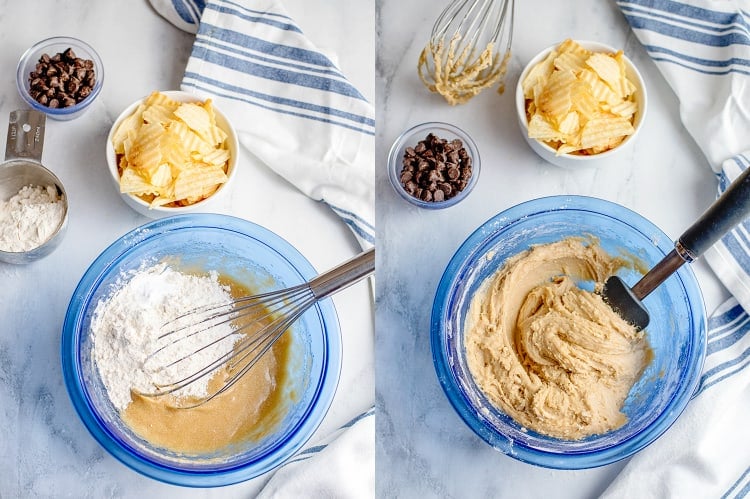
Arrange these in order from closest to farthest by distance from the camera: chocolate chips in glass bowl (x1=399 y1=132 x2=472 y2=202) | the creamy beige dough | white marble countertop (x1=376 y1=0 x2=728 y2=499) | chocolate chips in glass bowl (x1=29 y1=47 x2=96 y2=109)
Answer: white marble countertop (x1=376 y1=0 x2=728 y2=499), the creamy beige dough, chocolate chips in glass bowl (x1=399 y1=132 x2=472 y2=202), chocolate chips in glass bowl (x1=29 y1=47 x2=96 y2=109)

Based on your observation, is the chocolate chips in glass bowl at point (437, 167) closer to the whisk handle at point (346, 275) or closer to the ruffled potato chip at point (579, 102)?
the ruffled potato chip at point (579, 102)

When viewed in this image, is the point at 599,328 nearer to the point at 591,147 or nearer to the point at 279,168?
the point at 591,147

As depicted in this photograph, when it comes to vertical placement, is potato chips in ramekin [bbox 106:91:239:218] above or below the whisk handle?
below

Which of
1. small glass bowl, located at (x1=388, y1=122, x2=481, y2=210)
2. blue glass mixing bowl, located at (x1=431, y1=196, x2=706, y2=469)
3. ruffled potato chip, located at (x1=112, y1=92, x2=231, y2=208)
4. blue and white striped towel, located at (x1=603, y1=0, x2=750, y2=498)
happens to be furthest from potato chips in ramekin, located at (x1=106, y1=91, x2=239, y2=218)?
blue and white striped towel, located at (x1=603, y1=0, x2=750, y2=498)

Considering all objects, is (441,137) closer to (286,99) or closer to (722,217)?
(286,99)

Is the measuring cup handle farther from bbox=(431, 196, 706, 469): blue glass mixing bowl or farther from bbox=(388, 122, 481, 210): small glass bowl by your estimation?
bbox=(431, 196, 706, 469): blue glass mixing bowl

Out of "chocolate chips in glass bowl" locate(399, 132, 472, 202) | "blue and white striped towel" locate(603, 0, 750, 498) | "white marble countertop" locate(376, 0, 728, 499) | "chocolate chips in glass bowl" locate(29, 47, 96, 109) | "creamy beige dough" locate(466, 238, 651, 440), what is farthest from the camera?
"chocolate chips in glass bowl" locate(29, 47, 96, 109)
